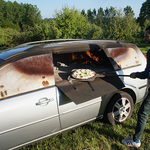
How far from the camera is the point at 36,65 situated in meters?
2.16

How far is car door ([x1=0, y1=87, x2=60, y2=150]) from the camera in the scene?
1.86m

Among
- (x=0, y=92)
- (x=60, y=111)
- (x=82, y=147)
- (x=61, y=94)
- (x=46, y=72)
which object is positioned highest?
(x=46, y=72)

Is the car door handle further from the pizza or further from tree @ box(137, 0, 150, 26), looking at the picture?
tree @ box(137, 0, 150, 26)

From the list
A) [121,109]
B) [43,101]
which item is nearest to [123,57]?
[121,109]

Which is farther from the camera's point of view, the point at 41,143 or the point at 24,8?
the point at 24,8

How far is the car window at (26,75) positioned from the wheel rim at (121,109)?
1.48 metres

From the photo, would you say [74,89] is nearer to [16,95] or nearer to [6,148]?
[16,95]

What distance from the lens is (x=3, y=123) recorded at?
1821 mm

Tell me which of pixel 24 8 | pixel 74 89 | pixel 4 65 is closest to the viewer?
pixel 4 65

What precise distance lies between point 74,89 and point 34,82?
636mm

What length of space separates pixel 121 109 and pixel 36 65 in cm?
192

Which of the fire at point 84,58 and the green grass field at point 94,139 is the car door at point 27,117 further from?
the fire at point 84,58

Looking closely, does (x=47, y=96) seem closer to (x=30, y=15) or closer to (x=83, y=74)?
(x=83, y=74)

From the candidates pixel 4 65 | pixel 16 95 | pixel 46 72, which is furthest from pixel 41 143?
pixel 4 65
